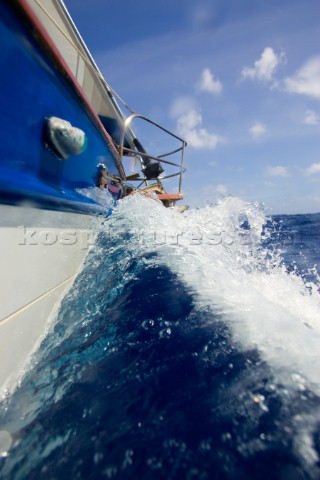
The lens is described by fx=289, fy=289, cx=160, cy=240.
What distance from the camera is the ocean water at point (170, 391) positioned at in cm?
62

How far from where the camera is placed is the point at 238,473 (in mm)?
562

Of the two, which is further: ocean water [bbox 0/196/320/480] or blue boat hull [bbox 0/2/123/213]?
blue boat hull [bbox 0/2/123/213]

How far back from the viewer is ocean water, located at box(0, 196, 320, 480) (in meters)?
0.62

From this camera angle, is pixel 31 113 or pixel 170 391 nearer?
pixel 170 391

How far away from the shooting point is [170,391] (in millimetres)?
804

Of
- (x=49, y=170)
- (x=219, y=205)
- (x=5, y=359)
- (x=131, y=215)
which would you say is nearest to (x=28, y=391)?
(x=5, y=359)

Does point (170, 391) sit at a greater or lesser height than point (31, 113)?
lesser

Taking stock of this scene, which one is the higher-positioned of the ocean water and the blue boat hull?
the blue boat hull

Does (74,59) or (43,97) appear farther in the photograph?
(74,59)

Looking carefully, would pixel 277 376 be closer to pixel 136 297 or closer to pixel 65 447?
pixel 65 447

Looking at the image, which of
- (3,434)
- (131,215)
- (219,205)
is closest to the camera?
(3,434)

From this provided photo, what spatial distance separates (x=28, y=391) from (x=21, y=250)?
58 centimetres

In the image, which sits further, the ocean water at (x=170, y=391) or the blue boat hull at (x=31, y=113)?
the blue boat hull at (x=31, y=113)

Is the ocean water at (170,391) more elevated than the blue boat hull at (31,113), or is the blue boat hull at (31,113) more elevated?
the blue boat hull at (31,113)
